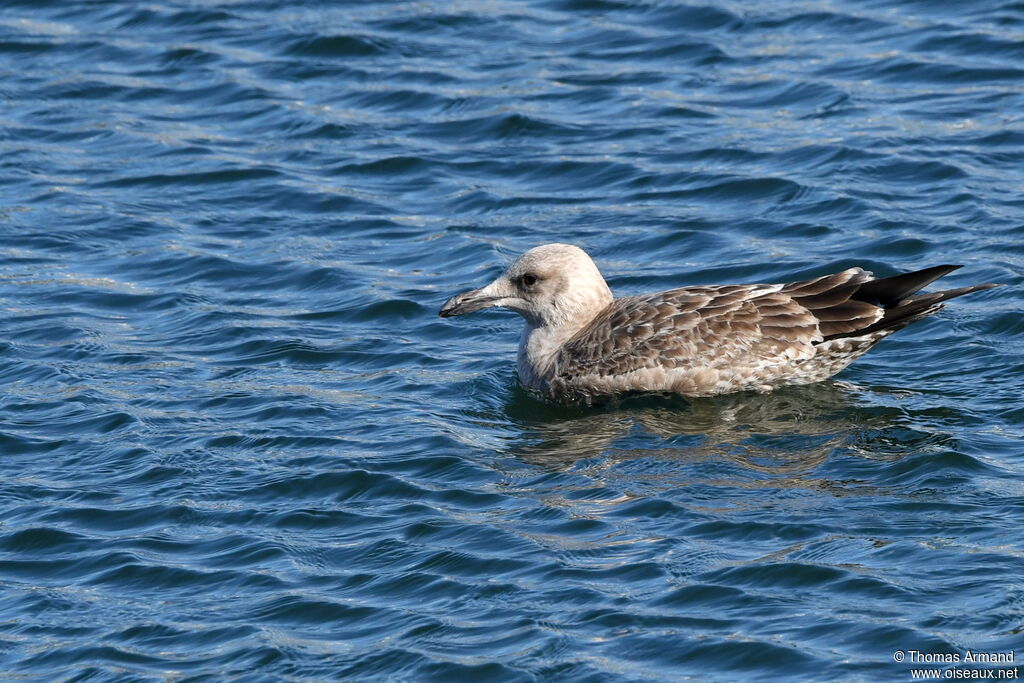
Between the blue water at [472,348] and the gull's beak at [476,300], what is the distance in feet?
1.75

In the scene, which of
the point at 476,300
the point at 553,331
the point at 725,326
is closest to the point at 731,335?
the point at 725,326

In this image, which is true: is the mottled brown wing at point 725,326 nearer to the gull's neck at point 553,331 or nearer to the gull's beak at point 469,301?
the gull's neck at point 553,331

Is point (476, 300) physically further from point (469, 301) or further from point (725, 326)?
point (725, 326)

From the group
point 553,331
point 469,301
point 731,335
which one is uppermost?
point 469,301

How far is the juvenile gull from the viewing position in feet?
37.3

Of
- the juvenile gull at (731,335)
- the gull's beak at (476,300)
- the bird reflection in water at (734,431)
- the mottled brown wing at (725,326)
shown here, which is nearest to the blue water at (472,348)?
the bird reflection in water at (734,431)

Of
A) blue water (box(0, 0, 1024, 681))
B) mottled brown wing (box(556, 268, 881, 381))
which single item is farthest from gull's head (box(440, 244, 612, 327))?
blue water (box(0, 0, 1024, 681))

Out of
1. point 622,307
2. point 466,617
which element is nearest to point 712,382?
point 622,307

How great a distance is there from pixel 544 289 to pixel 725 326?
1409 millimetres

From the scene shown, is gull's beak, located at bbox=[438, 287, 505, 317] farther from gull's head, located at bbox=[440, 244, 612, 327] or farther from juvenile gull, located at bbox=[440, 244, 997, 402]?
juvenile gull, located at bbox=[440, 244, 997, 402]

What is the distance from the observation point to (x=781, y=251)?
1397cm

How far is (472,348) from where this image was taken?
13.2 metres

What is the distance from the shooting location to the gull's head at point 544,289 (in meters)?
12.2

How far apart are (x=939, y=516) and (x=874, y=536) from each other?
0.45m
